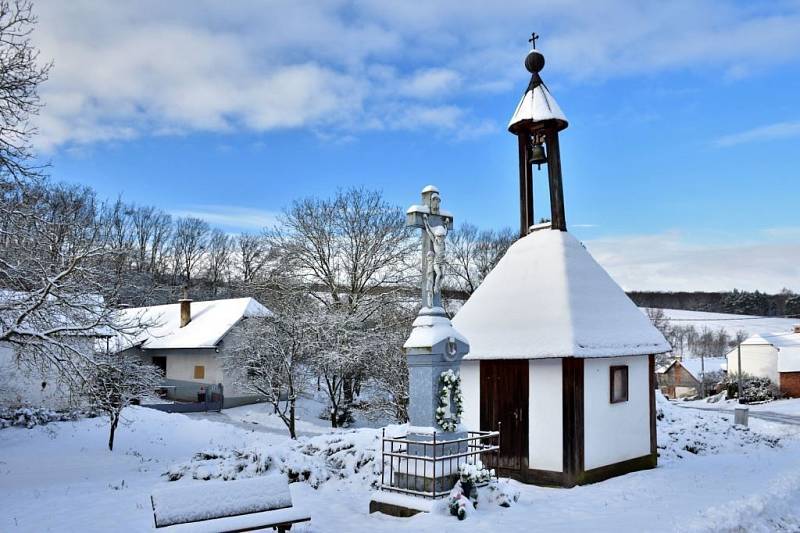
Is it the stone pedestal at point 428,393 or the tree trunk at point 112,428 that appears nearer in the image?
the stone pedestal at point 428,393

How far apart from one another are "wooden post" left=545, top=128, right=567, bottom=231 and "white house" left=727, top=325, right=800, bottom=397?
1521 inches

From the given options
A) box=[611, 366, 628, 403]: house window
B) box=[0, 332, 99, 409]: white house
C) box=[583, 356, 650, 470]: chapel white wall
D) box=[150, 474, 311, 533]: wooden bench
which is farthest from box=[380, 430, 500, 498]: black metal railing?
box=[0, 332, 99, 409]: white house

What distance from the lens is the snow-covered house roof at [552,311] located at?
533 inches

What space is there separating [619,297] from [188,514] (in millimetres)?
11264

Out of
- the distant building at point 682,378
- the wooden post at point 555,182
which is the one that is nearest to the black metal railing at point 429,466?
the wooden post at point 555,182

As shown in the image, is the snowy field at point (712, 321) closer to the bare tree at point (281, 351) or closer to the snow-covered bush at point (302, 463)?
the bare tree at point (281, 351)

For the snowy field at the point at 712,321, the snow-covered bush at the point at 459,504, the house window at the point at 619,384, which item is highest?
the house window at the point at 619,384

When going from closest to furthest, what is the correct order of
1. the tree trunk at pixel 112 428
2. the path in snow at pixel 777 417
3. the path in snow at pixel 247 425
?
1. the tree trunk at pixel 112 428
2. the path in snow at pixel 247 425
3. the path in snow at pixel 777 417

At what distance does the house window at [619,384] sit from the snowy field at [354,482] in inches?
67.4

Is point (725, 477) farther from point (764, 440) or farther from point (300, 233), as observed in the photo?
point (300, 233)

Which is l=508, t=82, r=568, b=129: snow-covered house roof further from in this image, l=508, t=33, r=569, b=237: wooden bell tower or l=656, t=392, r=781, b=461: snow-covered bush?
l=656, t=392, r=781, b=461: snow-covered bush

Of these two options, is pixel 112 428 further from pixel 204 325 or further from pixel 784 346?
pixel 784 346

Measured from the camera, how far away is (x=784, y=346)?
5103 cm

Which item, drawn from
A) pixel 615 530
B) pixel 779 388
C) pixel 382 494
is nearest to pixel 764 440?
pixel 615 530
